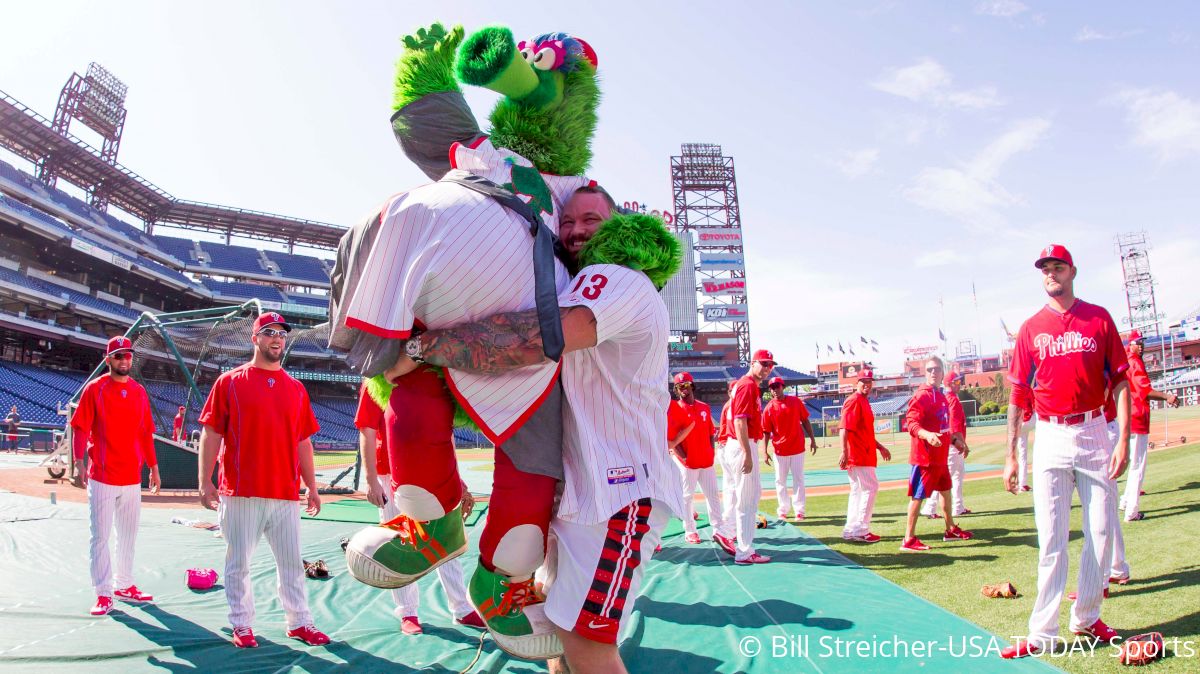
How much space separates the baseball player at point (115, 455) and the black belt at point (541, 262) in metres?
5.40

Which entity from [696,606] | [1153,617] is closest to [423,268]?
[696,606]

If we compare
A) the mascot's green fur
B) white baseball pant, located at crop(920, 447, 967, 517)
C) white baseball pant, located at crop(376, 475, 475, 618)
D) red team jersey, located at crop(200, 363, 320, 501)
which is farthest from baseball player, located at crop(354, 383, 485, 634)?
white baseball pant, located at crop(920, 447, 967, 517)

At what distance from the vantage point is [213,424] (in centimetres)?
471

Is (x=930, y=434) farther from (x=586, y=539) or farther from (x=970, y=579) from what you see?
(x=586, y=539)

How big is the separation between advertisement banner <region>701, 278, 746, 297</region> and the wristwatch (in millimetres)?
52492

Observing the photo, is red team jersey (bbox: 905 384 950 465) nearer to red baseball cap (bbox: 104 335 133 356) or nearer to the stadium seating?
red baseball cap (bbox: 104 335 133 356)

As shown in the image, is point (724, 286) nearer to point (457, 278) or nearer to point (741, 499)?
point (741, 499)

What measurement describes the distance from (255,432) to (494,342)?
3761mm

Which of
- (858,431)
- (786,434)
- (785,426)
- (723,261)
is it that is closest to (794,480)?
(786,434)

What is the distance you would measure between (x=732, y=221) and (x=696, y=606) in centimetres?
5053

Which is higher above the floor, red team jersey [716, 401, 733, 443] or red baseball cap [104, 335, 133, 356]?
red baseball cap [104, 335, 133, 356]

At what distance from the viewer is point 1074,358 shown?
4.17 meters

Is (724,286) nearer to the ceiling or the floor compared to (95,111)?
nearer to the floor

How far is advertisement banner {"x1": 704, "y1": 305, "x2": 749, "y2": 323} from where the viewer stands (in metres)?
53.2
